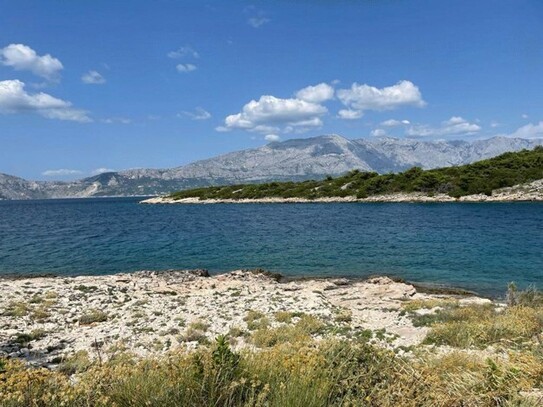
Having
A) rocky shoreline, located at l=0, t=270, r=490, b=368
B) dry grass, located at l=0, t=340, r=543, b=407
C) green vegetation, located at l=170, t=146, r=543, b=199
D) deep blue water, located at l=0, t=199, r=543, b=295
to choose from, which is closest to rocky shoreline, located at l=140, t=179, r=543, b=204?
green vegetation, located at l=170, t=146, r=543, b=199

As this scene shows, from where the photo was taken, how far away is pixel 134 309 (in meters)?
19.2

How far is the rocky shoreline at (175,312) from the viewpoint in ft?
45.2

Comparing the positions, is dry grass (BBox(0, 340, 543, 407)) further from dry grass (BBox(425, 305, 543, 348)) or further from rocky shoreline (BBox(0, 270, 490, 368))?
dry grass (BBox(425, 305, 543, 348))

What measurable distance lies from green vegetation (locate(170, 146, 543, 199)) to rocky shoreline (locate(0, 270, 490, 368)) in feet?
328

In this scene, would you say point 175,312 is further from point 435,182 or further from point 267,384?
point 435,182

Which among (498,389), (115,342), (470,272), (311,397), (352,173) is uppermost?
(352,173)

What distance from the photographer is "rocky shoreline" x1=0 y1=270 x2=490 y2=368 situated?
1377 centimetres

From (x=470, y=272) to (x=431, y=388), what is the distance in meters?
28.7

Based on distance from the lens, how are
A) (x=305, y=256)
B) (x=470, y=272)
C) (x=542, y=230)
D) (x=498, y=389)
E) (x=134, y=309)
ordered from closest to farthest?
(x=498, y=389), (x=134, y=309), (x=470, y=272), (x=305, y=256), (x=542, y=230)

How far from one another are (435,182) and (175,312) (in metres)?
120

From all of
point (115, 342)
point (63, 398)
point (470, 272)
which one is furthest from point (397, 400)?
point (470, 272)

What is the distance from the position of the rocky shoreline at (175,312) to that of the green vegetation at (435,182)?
3939 inches

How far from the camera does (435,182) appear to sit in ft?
405

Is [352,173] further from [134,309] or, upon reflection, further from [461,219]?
[134,309]
